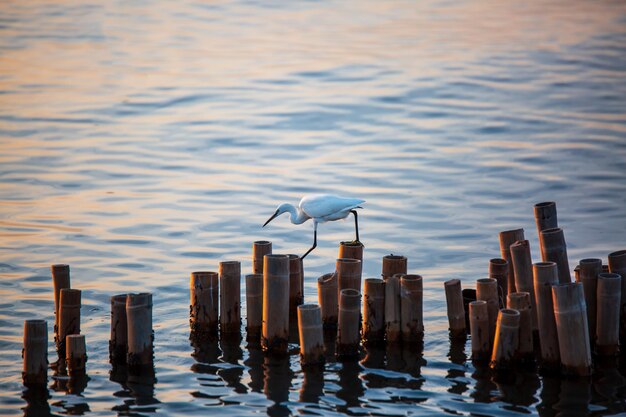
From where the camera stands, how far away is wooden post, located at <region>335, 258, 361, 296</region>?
12344 mm

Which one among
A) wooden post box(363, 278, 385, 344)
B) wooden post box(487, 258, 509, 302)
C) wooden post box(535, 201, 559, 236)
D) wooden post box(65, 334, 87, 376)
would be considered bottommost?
wooden post box(65, 334, 87, 376)

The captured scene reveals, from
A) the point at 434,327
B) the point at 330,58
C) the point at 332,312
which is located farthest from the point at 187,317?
the point at 330,58

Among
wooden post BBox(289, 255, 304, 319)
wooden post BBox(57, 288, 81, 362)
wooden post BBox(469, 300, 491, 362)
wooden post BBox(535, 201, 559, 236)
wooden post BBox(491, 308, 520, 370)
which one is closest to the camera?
wooden post BBox(491, 308, 520, 370)

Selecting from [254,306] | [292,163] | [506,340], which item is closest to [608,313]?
[506,340]

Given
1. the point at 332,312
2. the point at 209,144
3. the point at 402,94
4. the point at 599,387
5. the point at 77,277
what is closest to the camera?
the point at 599,387

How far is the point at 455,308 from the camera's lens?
12.4 meters

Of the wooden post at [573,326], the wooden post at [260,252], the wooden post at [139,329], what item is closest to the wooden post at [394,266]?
the wooden post at [260,252]

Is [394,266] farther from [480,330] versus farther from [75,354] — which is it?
[75,354]

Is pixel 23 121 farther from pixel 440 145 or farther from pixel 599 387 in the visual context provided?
pixel 599 387

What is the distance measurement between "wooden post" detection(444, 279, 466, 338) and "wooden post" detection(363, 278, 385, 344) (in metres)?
0.81

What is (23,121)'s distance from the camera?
88.8 feet

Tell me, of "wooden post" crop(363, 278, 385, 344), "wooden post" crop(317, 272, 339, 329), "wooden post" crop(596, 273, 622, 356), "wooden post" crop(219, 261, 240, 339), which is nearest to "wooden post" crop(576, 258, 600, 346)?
"wooden post" crop(596, 273, 622, 356)

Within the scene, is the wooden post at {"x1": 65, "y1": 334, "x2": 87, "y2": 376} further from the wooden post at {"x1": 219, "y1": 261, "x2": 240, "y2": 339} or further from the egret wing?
the egret wing

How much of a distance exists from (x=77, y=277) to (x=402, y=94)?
51.5 feet
